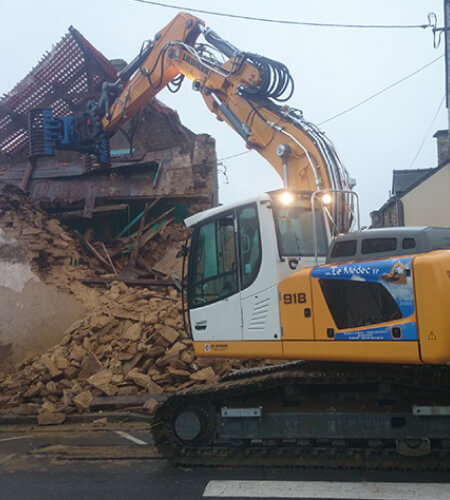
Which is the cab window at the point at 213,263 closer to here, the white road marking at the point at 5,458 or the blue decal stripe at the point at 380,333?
the blue decal stripe at the point at 380,333

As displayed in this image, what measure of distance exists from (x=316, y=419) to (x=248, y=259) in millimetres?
1565

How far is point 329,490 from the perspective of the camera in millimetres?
4402

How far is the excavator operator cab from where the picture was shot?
4961mm

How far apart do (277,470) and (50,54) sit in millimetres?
13084

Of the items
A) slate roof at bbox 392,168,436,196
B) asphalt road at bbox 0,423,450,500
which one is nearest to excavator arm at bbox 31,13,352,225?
asphalt road at bbox 0,423,450,500

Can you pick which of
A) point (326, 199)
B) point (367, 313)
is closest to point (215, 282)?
point (326, 199)

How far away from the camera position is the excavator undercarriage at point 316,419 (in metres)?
4.62

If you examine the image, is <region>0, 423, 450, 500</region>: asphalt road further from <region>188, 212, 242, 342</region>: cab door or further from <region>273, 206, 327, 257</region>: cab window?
<region>273, 206, 327, 257</region>: cab window

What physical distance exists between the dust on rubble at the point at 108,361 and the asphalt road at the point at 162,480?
1804 millimetres

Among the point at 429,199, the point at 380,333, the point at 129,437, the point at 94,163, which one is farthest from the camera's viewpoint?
the point at 429,199

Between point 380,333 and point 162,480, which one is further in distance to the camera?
point 162,480

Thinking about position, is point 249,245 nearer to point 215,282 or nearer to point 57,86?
point 215,282

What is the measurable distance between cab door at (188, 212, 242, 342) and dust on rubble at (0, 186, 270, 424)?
173cm

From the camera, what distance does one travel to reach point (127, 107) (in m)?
11.1
